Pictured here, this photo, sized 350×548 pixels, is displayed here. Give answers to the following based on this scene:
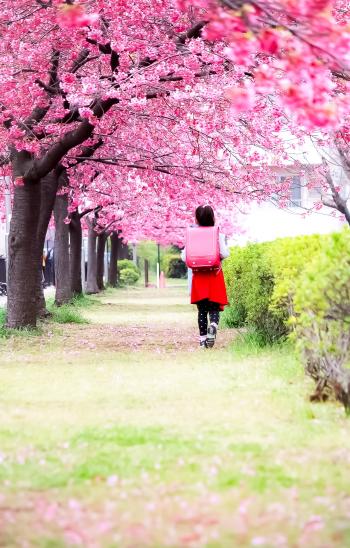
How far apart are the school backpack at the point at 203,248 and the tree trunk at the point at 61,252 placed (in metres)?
11.4

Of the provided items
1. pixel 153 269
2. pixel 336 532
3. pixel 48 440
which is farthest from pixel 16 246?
pixel 153 269

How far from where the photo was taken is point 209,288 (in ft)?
42.0

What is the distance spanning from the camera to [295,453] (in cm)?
595

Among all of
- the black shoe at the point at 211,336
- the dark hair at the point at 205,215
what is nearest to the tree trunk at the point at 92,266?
the black shoe at the point at 211,336

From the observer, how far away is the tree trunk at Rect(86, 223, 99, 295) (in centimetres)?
3662

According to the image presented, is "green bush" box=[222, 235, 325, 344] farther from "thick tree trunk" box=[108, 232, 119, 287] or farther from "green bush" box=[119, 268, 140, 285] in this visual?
"green bush" box=[119, 268, 140, 285]

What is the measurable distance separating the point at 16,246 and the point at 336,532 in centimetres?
1180

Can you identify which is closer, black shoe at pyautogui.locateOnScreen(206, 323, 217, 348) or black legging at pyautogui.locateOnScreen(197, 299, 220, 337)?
black legging at pyautogui.locateOnScreen(197, 299, 220, 337)

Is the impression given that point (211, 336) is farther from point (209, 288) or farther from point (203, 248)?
point (203, 248)

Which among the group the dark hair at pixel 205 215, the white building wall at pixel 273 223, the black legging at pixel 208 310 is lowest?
the black legging at pixel 208 310

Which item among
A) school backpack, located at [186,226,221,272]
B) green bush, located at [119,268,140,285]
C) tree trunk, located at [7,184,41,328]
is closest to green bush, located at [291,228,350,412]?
school backpack, located at [186,226,221,272]

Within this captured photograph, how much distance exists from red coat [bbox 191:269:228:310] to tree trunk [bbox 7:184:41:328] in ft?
12.2

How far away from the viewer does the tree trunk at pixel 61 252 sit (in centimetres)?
2388

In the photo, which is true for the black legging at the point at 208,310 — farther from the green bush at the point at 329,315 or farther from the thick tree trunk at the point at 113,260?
Answer: the thick tree trunk at the point at 113,260
